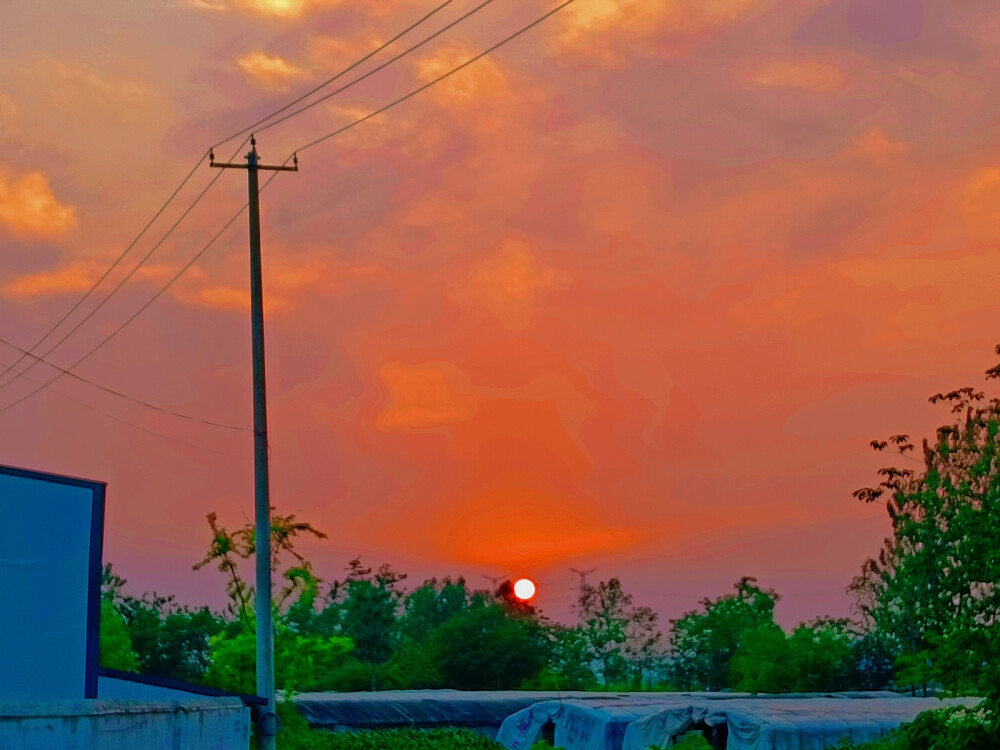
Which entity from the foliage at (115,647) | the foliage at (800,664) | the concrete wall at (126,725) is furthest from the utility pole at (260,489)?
the foliage at (800,664)

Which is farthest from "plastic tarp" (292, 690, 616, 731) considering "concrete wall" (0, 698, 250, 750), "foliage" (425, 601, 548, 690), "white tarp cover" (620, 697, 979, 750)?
"concrete wall" (0, 698, 250, 750)

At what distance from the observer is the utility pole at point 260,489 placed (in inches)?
845

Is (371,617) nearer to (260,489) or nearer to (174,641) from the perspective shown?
(174,641)

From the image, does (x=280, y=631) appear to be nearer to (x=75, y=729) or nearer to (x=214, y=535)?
(x=214, y=535)

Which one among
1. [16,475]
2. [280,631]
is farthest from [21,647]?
[280,631]

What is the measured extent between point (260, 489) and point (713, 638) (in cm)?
6049

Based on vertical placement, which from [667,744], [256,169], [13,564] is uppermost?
[256,169]

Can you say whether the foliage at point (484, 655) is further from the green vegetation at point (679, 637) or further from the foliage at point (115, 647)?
the foliage at point (115, 647)

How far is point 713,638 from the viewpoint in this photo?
78188 mm

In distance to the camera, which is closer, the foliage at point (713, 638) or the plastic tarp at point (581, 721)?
the plastic tarp at point (581, 721)

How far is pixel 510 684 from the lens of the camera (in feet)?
227

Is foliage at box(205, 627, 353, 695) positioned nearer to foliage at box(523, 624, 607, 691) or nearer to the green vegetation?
the green vegetation

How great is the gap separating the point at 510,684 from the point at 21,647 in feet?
175

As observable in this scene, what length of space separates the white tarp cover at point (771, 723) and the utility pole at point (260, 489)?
1585 cm
